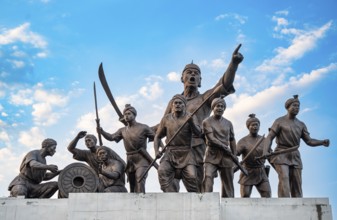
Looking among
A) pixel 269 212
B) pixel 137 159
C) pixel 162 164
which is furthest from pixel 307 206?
pixel 137 159

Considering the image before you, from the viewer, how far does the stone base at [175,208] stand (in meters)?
12.4

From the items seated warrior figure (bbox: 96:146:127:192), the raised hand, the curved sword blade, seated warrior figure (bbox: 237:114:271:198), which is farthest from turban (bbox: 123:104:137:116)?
the raised hand

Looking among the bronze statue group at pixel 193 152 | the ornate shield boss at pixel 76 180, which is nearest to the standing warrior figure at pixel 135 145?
the bronze statue group at pixel 193 152

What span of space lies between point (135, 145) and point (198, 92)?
2.26m

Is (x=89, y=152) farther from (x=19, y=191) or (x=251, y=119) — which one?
(x=251, y=119)

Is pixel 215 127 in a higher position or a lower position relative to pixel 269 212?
higher

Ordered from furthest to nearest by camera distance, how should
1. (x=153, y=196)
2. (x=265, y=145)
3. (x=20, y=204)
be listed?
(x=265, y=145), (x=20, y=204), (x=153, y=196)

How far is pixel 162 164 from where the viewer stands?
13281 mm

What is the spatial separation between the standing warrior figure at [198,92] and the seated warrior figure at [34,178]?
3363mm

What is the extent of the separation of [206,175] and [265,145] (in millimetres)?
2042

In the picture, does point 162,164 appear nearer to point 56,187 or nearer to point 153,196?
point 153,196

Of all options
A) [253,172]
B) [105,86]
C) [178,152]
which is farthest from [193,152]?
[105,86]

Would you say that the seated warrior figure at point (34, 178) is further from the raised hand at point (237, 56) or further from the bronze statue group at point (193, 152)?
the raised hand at point (237, 56)

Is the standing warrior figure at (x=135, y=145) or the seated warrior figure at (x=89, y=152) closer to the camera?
the standing warrior figure at (x=135, y=145)
